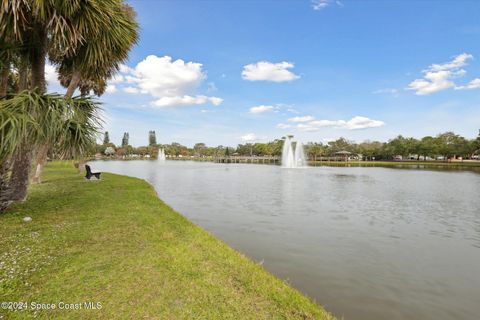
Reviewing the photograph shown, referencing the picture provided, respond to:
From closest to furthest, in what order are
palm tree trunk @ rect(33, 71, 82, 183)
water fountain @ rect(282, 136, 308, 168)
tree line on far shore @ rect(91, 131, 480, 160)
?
palm tree trunk @ rect(33, 71, 82, 183) < water fountain @ rect(282, 136, 308, 168) < tree line on far shore @ rect(91, 131, 480, 160)

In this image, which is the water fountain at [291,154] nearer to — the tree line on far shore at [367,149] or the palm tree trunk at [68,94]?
the tree line on far shore at [367,149]

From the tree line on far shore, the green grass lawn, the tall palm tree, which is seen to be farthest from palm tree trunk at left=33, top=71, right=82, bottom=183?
the tree line on far shore

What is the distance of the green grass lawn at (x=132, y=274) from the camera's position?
12.6 ft

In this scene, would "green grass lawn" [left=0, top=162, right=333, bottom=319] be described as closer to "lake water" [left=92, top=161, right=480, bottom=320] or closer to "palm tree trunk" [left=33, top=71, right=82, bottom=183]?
"lake water" [left=92, top=161, right=480, bottom=320]

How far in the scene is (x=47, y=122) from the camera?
5949 millimetres

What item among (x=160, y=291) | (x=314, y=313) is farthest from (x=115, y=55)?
(x=314, y=313)

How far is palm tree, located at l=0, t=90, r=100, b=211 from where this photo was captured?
5305mm

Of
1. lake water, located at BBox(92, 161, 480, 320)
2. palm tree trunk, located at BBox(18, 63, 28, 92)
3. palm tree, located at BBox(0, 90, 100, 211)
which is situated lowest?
lake water, located at BBox(92, 161, 480, 320)

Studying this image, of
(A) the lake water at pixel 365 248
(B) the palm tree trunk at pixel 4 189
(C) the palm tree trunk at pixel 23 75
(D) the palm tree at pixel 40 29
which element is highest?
(D) the palm tree at pixel 40 29

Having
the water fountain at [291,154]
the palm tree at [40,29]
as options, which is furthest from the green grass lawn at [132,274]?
the water fountain at [291,154]

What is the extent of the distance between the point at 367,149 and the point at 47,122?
110851mm

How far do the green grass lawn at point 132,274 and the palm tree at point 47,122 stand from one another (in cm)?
212

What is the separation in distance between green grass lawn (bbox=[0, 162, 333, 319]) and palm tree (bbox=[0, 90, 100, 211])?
6.94 feet

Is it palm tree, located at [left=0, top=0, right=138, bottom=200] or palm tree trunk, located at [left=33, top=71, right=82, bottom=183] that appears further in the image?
palm tree trunk, located at [left=33, top=71, right=82, bottom=183]
